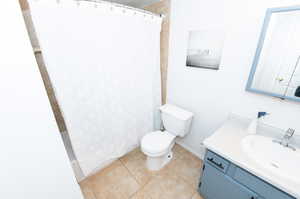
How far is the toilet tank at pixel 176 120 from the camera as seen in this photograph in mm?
1591

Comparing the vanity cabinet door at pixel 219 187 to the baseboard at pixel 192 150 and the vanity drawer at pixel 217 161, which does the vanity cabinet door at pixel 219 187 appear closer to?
the vanity drawer at pixel 217 161

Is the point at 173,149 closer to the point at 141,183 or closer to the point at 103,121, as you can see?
the point at 141,183

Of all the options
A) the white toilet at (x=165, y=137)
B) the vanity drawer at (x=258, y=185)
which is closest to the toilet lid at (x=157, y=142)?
the white toilet at (x=165, y=137)

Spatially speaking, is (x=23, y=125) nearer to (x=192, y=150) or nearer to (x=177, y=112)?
(x=177, y=112)

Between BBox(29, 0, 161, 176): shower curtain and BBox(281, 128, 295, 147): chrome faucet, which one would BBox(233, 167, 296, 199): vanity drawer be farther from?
BBox(29, 0, 161, 176): shower curtain

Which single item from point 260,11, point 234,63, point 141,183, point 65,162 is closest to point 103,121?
point 65,162

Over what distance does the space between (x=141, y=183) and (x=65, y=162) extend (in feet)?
2.98

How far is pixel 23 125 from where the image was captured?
28.0 inches

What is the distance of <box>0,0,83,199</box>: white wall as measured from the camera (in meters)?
0.61

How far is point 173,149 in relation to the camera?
6.50ft

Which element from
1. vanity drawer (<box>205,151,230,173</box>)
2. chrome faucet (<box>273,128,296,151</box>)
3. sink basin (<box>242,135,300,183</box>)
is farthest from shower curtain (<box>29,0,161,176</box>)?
chrome faucet (<box>273,128,296,151</box>)

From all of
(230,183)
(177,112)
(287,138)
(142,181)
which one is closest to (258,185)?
(230,183)

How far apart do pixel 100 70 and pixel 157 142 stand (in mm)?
1030

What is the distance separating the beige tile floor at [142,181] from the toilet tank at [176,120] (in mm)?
454
